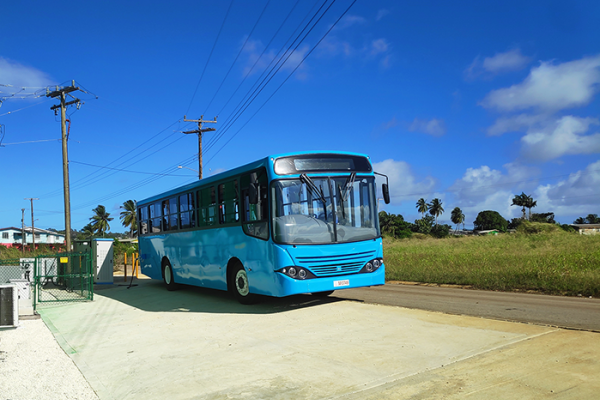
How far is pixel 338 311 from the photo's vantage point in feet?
33.7

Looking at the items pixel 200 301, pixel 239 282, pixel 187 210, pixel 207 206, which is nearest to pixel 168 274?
pixel 187 210

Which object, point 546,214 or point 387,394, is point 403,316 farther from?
point 546,214

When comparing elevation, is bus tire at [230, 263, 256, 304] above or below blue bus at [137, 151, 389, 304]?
below

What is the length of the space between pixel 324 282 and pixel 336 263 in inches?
18.5

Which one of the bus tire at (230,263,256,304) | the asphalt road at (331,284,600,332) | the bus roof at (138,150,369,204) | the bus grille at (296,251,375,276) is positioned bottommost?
the asphalt road at (331,284,600,332)

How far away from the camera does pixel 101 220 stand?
10706cm

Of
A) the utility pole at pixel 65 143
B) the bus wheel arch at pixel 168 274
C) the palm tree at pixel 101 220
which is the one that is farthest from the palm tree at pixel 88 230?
the bus wheel arch at pixel 168 274

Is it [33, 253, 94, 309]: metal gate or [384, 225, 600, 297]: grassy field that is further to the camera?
[33, 253, 94, 309]: metal gate

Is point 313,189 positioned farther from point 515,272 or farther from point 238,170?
point 515,272

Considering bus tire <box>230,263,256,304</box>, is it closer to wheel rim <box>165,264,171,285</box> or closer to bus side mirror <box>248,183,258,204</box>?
bus side mirror <box>248,183,258,204</box>

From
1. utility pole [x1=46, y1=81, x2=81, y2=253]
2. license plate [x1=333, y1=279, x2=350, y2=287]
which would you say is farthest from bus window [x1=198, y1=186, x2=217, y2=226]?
utility pole [x1=46, y1=81, x2=81, y2=253]

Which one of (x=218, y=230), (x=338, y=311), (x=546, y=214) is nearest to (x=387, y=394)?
(x=338, y=311)

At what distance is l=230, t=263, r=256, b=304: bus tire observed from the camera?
1172 cm

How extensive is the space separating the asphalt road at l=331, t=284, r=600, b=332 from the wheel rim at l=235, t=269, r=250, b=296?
2570 millimetres
